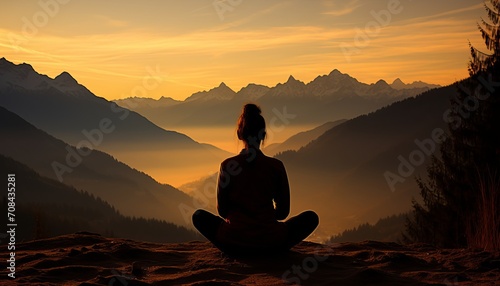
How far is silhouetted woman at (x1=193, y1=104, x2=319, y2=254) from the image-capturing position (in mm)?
6179

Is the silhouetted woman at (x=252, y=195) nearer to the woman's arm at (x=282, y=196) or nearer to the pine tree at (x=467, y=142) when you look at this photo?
the woman's arm at (x=282, y=196)

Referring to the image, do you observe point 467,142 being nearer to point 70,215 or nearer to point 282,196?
point 282,196

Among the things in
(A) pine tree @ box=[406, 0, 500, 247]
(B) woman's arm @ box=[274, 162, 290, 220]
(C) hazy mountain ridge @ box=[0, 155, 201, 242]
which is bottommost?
(B) woman's arm @ box=[274, 162, 290, 220]

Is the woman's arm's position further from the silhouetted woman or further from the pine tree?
the pine tree

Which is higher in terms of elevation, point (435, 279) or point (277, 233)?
point (277, 233)

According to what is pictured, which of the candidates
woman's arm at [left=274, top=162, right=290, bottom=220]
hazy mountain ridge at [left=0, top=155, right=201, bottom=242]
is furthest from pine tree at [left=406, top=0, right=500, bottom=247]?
hazy mountain ridge at [left=0, top=155, right=201, bottom=242]

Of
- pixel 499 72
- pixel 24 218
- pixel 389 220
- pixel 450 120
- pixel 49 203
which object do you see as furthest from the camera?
pixel 49 203

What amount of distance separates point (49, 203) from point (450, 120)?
418 feet

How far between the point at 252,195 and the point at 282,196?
1.13 ft

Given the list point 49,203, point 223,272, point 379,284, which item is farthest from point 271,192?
point 49,203

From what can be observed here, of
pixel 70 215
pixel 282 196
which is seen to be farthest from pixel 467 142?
pixel 70 215

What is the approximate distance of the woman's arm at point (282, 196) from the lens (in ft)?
20.7

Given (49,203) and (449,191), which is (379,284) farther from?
(49,203)

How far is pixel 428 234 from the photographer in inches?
1281
